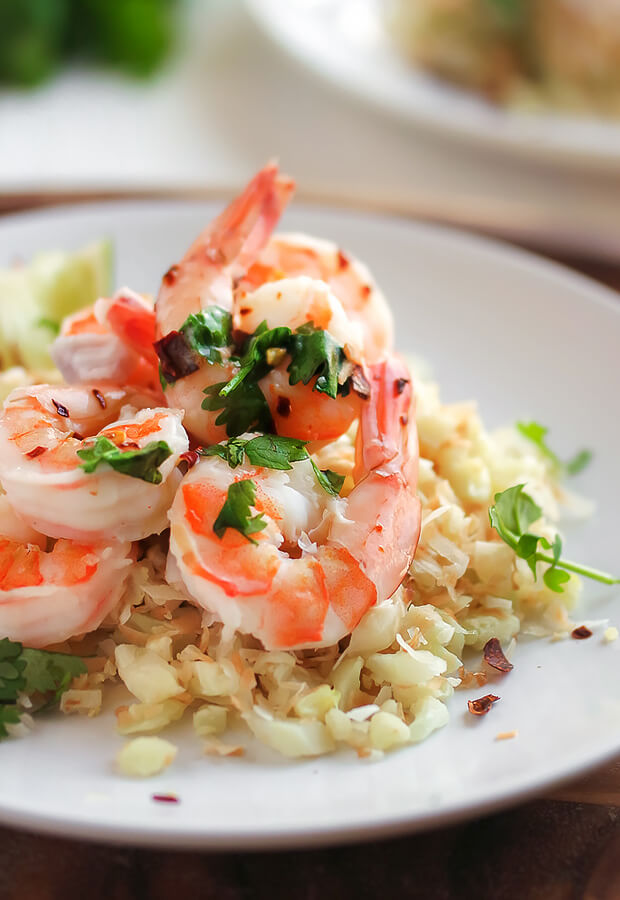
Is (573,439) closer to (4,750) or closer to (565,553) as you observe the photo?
(565,553)

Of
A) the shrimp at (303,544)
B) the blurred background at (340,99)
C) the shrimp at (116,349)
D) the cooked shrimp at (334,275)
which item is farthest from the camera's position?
the blurred background at (340,99)

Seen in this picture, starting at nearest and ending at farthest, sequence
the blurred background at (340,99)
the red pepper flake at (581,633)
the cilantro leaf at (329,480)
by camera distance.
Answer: the cilantro leaf at (329,480) → the red pepper flake at (581,633) → the blurred background at (340,99)

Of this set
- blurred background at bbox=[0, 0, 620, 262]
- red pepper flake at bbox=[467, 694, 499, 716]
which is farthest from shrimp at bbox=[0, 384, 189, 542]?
blurred background at bbox=[0, 0, 620, 262]

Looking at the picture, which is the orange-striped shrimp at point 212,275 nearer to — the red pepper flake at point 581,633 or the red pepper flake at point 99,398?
the red pepper flake at point 99,398

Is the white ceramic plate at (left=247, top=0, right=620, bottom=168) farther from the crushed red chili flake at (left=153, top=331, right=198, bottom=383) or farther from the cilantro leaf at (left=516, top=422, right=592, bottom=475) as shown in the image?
the crushed red chili flake at (left=153, top=331, right=198, bottom=383)

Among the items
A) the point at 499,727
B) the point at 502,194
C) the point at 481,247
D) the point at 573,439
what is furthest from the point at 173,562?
the point at 502,194

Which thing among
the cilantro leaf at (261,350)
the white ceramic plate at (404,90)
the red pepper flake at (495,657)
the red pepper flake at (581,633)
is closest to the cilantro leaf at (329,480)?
the cilantro leaf at (261,350)
